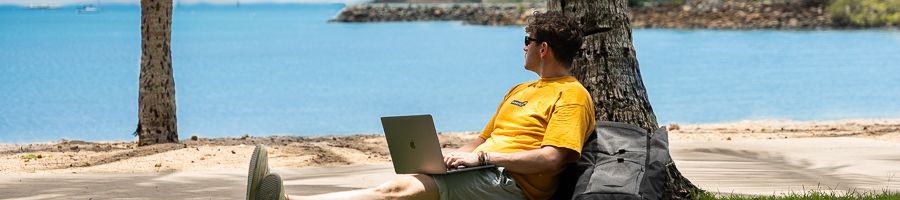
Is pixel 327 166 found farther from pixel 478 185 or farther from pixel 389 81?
pixel 389 81

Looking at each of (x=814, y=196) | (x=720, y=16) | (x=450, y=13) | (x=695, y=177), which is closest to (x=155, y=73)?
(x=695, y=177)

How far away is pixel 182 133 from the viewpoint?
827 inches

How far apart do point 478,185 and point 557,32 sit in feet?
2.16

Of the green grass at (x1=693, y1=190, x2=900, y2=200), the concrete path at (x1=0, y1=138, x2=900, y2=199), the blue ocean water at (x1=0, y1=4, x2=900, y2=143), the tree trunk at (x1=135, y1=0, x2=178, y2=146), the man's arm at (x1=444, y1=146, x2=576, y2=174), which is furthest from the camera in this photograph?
the blue ocean water at (x1=0, y1=4, x2=900, y2=143)

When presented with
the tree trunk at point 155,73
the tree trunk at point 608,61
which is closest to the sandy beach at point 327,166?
the tree trunk at point 155,73

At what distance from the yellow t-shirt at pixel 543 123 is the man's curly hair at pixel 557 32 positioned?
126 mm

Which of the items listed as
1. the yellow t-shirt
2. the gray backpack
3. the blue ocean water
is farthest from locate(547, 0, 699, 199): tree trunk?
the blue ocean water

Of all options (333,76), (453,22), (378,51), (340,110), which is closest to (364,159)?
(340,110)

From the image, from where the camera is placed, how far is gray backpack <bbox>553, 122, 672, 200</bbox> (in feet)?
18.7

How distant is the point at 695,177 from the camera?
8914mm

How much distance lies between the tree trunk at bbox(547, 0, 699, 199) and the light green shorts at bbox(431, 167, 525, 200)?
4.95 ft

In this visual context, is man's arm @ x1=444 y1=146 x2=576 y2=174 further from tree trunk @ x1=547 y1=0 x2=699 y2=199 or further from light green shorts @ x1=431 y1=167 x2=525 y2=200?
tree trunk @ x1=547 y1=0 x2=699 y2=199

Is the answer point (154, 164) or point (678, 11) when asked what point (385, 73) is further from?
point (678, 11)

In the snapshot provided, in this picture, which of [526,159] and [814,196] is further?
[814,196]
